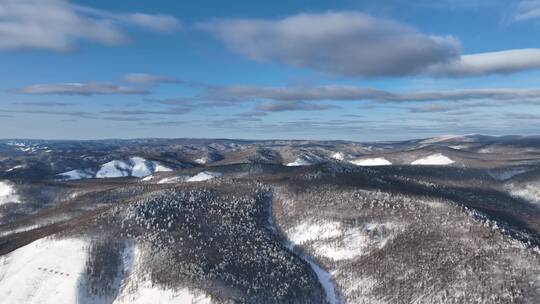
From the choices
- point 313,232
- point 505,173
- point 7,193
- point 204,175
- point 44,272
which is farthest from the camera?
point 204,175

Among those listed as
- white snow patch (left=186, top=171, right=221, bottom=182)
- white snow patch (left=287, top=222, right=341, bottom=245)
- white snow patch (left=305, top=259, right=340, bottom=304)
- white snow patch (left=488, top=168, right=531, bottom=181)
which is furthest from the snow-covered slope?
white snow patch (left=488, top=168, right=531, bottom=181)

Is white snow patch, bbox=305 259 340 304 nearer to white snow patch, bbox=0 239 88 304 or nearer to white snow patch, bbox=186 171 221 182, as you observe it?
white snow patch, bbox=0 239 88 304

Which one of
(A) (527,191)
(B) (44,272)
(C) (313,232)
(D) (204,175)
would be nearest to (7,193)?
(D) (204,175)

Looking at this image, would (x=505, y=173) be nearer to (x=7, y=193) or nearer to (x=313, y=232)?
(x=313, y=232)

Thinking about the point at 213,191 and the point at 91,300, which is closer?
the point at 91,300

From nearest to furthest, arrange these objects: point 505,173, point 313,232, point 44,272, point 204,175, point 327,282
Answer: point 44,272 → point 327,282 → point 313,232 → point 505,173 → point 204,175

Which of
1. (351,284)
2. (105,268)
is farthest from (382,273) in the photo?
(105,268)

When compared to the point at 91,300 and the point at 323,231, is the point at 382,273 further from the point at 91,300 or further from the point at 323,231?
the point at 91,300
